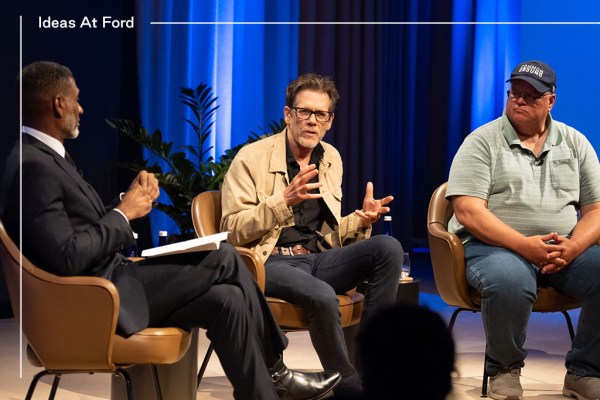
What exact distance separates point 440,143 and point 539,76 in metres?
4.22

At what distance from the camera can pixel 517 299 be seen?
373 cm

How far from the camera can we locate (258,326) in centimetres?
313

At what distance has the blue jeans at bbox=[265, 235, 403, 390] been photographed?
347 centimetres

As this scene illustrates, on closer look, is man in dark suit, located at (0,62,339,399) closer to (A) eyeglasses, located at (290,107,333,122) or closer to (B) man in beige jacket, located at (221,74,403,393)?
(B) man in beige jacket, located at (221,74,403,393)

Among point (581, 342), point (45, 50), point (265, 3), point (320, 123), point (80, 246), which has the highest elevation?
point (265, 3)

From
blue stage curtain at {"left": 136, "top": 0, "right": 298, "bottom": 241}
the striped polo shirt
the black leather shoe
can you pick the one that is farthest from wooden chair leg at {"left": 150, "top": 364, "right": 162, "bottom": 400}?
blue stage curtain at {"left": 136, "top": 0, "right": 298, "bottom": 241}

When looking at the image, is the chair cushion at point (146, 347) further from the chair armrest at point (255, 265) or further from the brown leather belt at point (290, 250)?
the brown leather belt at point (290, 250)

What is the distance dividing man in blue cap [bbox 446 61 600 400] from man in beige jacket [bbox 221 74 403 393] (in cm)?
41

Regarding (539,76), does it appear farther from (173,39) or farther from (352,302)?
(173,39)

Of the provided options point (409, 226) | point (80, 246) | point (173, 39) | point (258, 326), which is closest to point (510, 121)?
point (258, 326)

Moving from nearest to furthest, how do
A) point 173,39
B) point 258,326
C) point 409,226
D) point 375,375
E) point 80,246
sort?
point 375,375 → point 80,246 → point 258,326 → point 173,39 → point 409,226

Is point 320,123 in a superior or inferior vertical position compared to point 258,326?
superior

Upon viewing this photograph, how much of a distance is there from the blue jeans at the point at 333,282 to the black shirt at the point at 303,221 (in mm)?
95

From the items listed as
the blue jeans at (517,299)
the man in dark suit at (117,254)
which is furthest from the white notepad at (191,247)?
the blue jeans at (517,299)
